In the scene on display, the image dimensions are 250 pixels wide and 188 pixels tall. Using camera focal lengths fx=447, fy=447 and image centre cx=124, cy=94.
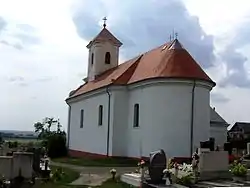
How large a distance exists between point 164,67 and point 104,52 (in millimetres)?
13864

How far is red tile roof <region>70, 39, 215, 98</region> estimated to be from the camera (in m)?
31.4

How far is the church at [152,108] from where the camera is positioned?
Result: 102 feet

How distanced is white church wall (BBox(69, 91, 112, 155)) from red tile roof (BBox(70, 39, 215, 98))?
253 cm

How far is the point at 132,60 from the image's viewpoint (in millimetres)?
39031

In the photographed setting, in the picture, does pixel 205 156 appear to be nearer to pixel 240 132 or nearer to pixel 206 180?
pixel 206 180

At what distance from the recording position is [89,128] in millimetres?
41000

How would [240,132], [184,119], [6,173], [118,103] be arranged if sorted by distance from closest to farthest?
[6,173] < [184,119] < [118,103] < [240,132]

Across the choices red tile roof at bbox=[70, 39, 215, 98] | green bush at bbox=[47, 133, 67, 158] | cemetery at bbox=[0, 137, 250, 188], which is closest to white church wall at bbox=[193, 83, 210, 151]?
red tile roof at bbox=[70, 39, 215, 98]

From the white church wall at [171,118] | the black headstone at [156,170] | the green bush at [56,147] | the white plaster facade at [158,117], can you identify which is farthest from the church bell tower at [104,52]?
the black headstone at [156,170]

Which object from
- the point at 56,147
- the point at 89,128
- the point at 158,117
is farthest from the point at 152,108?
the point at 56,147

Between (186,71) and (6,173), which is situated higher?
(186,71)

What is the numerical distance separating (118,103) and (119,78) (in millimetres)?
2086

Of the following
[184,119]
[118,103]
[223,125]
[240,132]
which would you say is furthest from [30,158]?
[240,132]

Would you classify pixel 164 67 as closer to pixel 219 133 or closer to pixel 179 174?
pixel 179 174
